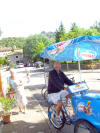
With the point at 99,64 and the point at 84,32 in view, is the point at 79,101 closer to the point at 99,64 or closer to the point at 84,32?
the point at 99,64

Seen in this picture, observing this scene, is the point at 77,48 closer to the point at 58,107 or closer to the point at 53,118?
the point at 53,118

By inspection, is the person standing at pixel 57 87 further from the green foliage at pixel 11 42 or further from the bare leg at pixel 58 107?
the green foliage at pixel 11 42

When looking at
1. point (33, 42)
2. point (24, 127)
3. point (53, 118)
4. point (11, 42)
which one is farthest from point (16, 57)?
point (53, 118)

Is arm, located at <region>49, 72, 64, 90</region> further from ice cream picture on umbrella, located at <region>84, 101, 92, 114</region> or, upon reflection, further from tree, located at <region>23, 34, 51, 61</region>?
tree, located at <region>23, 34, 51, 61</region>

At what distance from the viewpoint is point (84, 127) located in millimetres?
3797

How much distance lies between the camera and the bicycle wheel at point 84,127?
11.9ft

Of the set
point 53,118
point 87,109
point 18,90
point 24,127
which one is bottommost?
point 24,127

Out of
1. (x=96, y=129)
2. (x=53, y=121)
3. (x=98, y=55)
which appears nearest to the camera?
(x=96, y=129)

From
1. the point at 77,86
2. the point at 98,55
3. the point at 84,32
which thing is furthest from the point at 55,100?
the point at 84,32

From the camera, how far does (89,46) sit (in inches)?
346

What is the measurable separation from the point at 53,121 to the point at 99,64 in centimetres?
2424

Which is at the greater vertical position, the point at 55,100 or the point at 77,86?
the point at 77,86

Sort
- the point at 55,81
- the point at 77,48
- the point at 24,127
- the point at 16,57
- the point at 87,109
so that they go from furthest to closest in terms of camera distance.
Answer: the point at 16,57 < the point at 77,48 < the point at 24,127 < the point at 55,81 < the point at 87,109

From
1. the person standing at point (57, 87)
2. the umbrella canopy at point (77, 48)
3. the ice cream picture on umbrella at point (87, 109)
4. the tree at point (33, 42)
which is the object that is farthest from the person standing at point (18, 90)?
the tree at point (33, 42)
